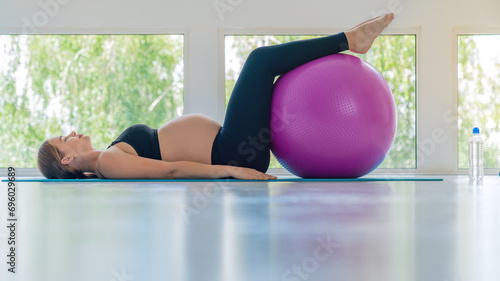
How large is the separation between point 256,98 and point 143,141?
61cm

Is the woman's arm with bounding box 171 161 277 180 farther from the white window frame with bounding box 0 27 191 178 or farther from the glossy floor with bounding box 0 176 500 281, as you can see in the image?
the white window frame with bounding box 0 27 191 178

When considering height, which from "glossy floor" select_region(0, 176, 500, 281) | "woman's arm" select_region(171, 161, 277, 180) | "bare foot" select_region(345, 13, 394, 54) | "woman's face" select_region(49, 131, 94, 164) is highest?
"bare foot" select_region(345, 13, 394, 54)

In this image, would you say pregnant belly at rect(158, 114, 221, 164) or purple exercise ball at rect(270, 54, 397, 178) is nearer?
purple exercise ball at rect(270, 54, 397, 178)

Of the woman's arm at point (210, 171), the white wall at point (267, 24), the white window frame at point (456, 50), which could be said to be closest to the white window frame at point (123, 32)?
the white wall at point (267, 24)

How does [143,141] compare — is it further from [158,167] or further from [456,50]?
[456,50]

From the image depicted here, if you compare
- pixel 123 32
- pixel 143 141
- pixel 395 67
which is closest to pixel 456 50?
pixel 395 67

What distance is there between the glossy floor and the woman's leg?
124cm

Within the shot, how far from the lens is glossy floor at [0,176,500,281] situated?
0.60m

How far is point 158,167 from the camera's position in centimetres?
243

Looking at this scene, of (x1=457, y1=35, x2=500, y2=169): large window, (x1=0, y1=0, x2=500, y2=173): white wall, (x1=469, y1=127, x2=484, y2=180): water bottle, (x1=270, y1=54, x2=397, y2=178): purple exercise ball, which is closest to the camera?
(x1=270, y1=54, x2=397, y2=178): purple exercise ball

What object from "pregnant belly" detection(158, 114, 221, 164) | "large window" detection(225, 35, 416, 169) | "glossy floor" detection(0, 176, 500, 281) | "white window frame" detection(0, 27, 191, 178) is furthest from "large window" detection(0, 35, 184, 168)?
"glossy floor" detection(0, 176, 500, 281)

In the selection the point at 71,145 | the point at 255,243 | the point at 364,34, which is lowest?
the point at 255,243

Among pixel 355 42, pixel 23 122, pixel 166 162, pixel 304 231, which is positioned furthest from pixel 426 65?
pixel 304 231

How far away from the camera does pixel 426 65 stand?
5.43 meters
